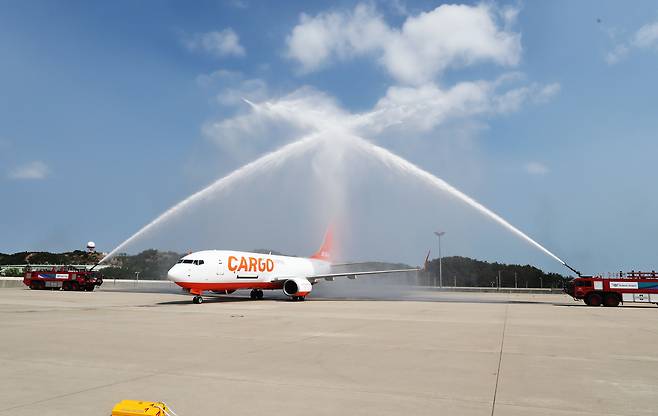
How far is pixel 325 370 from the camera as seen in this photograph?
30.1ft

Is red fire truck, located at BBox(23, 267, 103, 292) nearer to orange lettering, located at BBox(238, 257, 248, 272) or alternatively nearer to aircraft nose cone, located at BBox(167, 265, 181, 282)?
orange lettering, located at BBox(238, 257, 248, 272)

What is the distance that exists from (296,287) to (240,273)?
5.19 meters

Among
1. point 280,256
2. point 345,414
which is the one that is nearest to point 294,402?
point 345,414

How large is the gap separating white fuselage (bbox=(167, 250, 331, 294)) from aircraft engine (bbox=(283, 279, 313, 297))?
1.43 meters

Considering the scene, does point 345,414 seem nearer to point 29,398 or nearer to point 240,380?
point 240,380

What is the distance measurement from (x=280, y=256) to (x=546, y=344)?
→ 3054 cm

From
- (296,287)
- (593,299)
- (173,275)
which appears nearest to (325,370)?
(173,275)

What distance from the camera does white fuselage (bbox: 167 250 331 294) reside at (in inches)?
1209

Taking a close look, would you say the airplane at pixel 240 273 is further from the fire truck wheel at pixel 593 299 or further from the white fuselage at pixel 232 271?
the fire truck wheel at pixel 593 299

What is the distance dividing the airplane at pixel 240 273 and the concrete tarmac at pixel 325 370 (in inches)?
560

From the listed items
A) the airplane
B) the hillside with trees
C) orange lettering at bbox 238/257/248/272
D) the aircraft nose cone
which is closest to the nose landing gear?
the airplane

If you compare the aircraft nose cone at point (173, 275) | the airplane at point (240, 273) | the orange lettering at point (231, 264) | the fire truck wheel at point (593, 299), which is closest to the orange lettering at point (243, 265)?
the airplane at point (240, 273)

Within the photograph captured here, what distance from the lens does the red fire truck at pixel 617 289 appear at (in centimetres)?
3275

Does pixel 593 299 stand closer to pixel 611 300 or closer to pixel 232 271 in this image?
pixel 611 300
